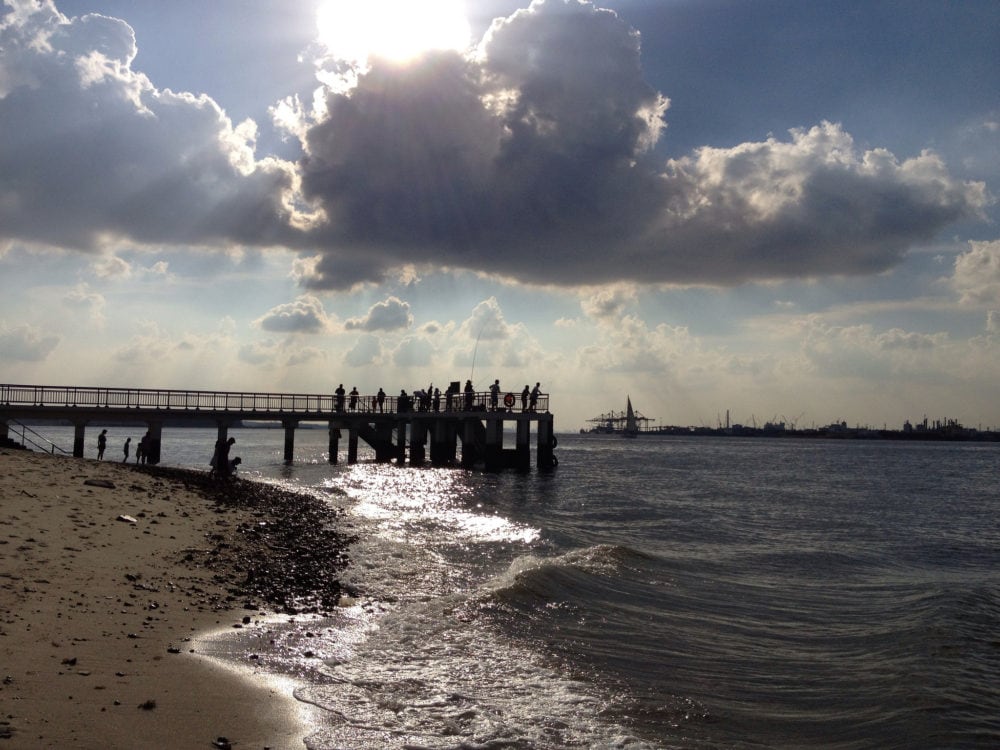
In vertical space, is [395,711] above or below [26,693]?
below

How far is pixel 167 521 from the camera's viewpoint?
54.7 feet

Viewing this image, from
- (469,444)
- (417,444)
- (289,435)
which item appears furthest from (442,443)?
(289,435)

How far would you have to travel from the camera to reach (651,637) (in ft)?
38.1

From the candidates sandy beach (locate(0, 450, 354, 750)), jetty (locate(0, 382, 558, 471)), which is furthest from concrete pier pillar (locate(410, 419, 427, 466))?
sandy beach (locate(0, 450, 354, 750))

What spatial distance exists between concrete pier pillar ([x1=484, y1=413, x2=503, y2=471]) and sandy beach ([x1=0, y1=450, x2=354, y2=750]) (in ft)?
92.4

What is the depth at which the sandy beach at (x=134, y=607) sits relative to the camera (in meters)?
6.46

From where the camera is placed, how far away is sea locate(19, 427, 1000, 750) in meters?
8.05

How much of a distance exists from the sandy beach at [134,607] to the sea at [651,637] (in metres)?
0.78

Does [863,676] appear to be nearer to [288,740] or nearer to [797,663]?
[797,663]

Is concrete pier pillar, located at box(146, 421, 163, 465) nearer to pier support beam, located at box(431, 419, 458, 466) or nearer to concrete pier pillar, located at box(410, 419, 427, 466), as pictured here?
concrete pier pillar, located at box(410, 419, 427, 466)

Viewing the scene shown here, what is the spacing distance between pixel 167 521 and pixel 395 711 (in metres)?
10.7

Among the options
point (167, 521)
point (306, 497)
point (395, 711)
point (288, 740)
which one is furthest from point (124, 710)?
point (306, 497)

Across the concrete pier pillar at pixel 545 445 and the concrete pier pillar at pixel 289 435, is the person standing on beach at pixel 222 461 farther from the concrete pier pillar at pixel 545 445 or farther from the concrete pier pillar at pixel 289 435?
the concrete pier pillar at pixel 545 445

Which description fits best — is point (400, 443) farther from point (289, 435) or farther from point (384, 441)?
point (289, 435)
